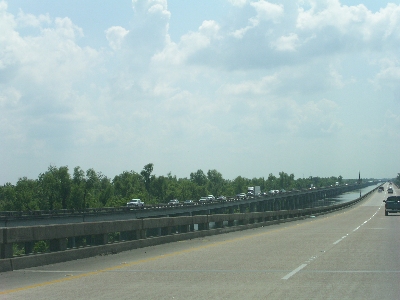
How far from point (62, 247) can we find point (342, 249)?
366 inches

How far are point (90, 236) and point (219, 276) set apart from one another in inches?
258

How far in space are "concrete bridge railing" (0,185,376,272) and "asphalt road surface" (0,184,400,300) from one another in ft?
1.12

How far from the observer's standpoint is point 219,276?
1323 cm

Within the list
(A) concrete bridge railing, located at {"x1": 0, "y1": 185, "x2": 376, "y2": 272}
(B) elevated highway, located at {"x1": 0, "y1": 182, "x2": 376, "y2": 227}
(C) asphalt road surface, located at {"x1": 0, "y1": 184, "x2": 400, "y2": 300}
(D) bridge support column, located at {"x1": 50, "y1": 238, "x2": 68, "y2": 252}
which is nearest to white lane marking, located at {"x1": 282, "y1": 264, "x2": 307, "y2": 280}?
(C) asphalt road surface, located at {"x1": 0, "y1": 184, "x2": 400, "y2": 300}

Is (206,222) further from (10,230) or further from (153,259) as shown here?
(10,230)

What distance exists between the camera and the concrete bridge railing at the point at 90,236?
14.1 m

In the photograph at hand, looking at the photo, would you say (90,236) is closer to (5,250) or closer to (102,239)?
(102,239)

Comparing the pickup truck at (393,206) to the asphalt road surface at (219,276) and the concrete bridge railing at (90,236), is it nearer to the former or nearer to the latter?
the concrete bridge railing at (90,236)

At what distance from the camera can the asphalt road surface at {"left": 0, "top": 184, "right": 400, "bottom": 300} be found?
10.8 meters

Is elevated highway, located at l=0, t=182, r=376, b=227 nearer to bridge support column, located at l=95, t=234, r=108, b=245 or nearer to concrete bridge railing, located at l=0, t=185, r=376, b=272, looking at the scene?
concrete bridge railing, located at l=0, t=185, r=376, b=272

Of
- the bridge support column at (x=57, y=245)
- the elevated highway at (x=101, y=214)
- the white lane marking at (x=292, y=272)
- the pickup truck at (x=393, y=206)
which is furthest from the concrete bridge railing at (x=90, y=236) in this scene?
the elevated highway at (x=101, y=214)

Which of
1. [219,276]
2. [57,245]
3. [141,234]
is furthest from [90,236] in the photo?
[219,276]

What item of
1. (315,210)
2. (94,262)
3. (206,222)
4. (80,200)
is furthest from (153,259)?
(80,200)

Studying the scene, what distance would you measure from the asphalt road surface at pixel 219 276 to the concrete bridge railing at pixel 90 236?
34 centimetres
